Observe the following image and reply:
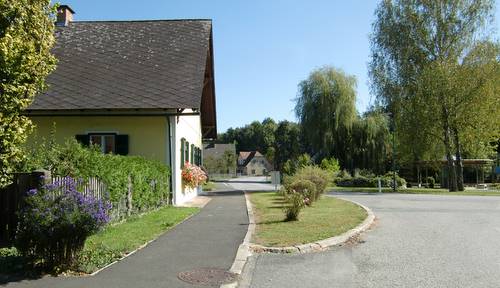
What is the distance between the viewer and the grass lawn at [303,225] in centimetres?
1073

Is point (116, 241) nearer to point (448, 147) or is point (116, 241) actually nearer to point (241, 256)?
point (241, 256)

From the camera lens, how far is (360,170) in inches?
1989

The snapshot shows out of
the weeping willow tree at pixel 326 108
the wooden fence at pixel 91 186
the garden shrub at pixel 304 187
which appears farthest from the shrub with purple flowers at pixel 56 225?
the weeping willow tree at pixel 326 108

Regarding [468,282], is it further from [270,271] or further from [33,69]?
[33,69]

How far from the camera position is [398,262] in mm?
8953

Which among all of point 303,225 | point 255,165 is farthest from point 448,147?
point 255,165

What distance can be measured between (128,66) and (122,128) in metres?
3.30

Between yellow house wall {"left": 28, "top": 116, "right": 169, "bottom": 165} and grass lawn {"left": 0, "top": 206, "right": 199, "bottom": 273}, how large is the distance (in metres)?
4.64

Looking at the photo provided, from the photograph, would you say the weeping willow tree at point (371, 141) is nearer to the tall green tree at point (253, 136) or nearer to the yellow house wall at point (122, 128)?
the yellow house wall at point (122, 128)

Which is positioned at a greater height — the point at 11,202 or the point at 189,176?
the point at 189,176

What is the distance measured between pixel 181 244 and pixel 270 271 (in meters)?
2.61

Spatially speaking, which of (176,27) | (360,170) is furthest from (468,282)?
(360,170)

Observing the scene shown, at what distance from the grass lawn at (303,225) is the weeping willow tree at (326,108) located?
2813 centimetres

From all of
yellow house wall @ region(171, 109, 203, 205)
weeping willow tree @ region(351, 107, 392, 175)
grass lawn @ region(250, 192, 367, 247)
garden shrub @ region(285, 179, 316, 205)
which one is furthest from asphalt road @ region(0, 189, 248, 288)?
weeping willow tree @ region(351, 107, 392, 175)
